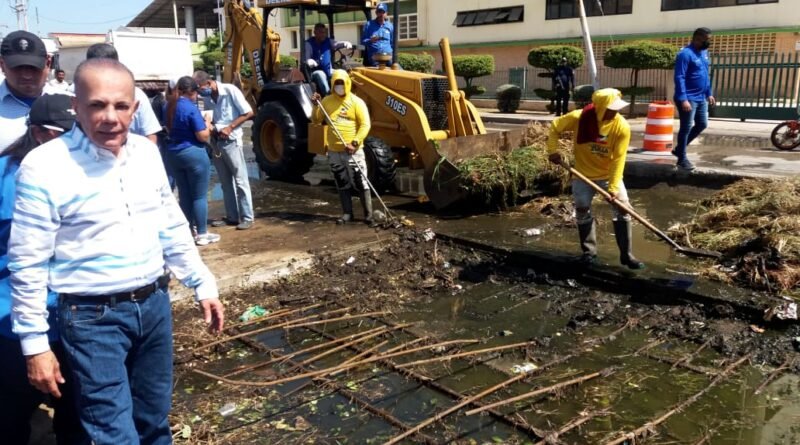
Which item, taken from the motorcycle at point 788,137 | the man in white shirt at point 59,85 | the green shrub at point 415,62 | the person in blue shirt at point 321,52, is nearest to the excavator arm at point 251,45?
the person in blue shirt at point 321,52

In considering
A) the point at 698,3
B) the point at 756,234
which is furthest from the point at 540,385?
the point at 698,3

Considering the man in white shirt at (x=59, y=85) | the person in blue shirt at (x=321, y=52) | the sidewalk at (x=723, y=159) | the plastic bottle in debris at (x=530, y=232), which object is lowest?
the plastic bottle in debris at (x=530, y=232)

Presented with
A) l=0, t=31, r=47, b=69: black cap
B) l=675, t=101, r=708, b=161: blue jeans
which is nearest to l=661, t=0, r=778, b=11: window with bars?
l=675, t=101, r=708, b=161: blue jeans

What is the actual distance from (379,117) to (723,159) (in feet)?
19.6

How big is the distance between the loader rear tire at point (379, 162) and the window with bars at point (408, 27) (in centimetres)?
2423

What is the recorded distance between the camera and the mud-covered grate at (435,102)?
28.9 ft

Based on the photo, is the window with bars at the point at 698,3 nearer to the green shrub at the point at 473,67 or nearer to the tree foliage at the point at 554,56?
the tree foliage at the point at 554,56

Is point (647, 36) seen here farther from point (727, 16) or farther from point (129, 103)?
point (129, 103)

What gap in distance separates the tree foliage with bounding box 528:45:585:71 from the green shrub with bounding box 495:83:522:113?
142 cm

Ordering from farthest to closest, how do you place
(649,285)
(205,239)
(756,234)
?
(205,239) < (756,234) < (649,285)

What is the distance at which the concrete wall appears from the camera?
20750 mm

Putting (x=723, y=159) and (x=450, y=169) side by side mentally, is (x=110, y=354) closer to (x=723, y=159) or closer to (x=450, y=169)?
(x=450, y=169)

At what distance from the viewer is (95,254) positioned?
90.6 inches

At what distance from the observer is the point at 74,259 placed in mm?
2279
